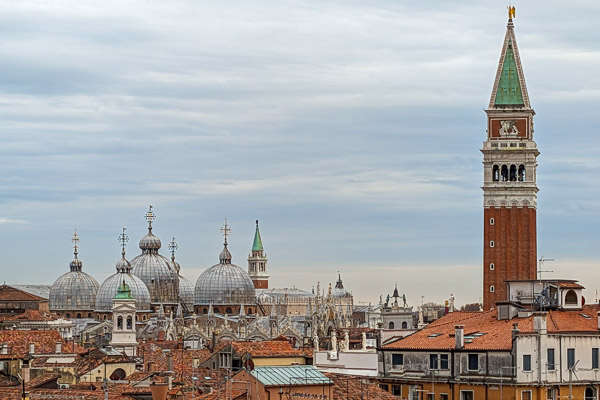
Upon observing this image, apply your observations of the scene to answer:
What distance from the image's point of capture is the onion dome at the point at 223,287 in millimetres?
117375

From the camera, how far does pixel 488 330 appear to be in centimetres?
3488

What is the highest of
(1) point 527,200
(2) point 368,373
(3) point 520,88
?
(3) point 520,88

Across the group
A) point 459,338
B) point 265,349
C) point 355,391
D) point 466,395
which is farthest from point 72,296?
point 355,391

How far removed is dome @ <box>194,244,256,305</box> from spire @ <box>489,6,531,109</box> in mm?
45645

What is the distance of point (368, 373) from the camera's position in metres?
38.2

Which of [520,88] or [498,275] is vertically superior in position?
[520,88]

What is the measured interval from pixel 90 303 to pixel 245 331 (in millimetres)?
16875

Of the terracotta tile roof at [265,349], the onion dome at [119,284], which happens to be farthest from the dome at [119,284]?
the terracotta tile roof at [265,349]

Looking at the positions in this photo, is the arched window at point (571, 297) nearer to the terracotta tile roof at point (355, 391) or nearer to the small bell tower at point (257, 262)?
the terracotta tile roof at point (355, 391)

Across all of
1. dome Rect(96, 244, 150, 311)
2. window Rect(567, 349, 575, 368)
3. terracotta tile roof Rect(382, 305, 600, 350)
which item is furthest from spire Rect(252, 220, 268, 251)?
window Rect(567, 349, 575, 368)

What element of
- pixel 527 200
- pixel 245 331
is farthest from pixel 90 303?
pixel 527 200

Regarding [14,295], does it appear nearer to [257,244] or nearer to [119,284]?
[119,284]

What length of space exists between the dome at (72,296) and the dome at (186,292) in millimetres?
7984

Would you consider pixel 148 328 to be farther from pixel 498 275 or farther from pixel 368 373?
pixel 368 373
